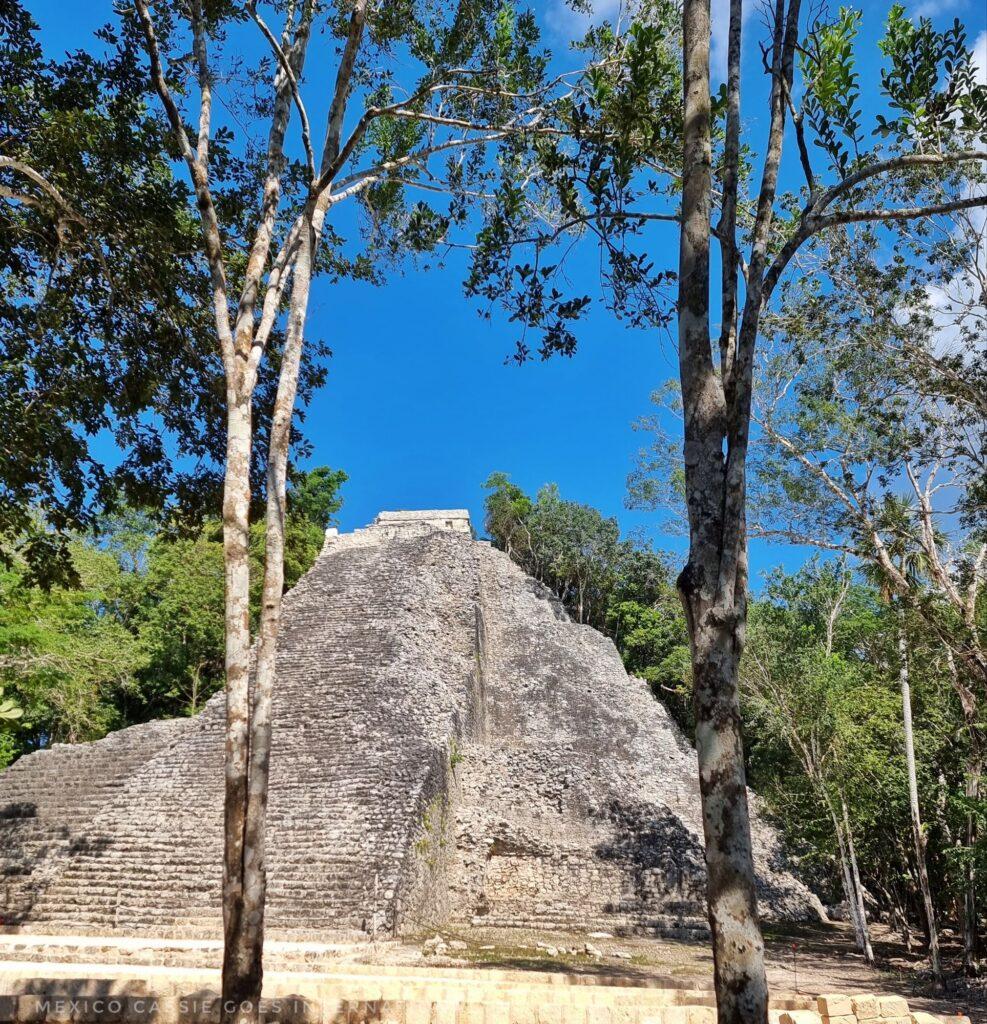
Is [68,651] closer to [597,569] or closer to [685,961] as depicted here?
[685,961]

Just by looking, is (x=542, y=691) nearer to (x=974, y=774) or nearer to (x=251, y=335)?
(x=974, y=774)

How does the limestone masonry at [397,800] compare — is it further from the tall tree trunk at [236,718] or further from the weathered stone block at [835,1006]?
the tall tree trunk at [236,718]

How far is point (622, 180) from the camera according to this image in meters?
4.19

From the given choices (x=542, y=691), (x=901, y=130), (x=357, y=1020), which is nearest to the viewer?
(x=357, y=1020)

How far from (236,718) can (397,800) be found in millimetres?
7668

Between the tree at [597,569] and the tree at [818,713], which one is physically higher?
the tree at [597,569]

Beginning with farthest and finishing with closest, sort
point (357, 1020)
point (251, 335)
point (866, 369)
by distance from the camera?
point (866, 369)
point (251, 335)
point (357, 1020)

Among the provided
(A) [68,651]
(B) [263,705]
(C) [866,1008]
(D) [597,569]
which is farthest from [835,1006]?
(D) [597,569]

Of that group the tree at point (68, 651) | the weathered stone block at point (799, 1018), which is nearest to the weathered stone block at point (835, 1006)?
the weathered stone block at point (799, 1018)

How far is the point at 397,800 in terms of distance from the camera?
→ 1083 centimetres

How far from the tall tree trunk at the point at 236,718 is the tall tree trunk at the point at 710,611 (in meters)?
2.05

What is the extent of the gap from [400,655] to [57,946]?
316 inches

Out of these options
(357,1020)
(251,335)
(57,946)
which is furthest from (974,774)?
(57,946)

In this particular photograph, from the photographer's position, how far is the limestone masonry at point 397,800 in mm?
9703
